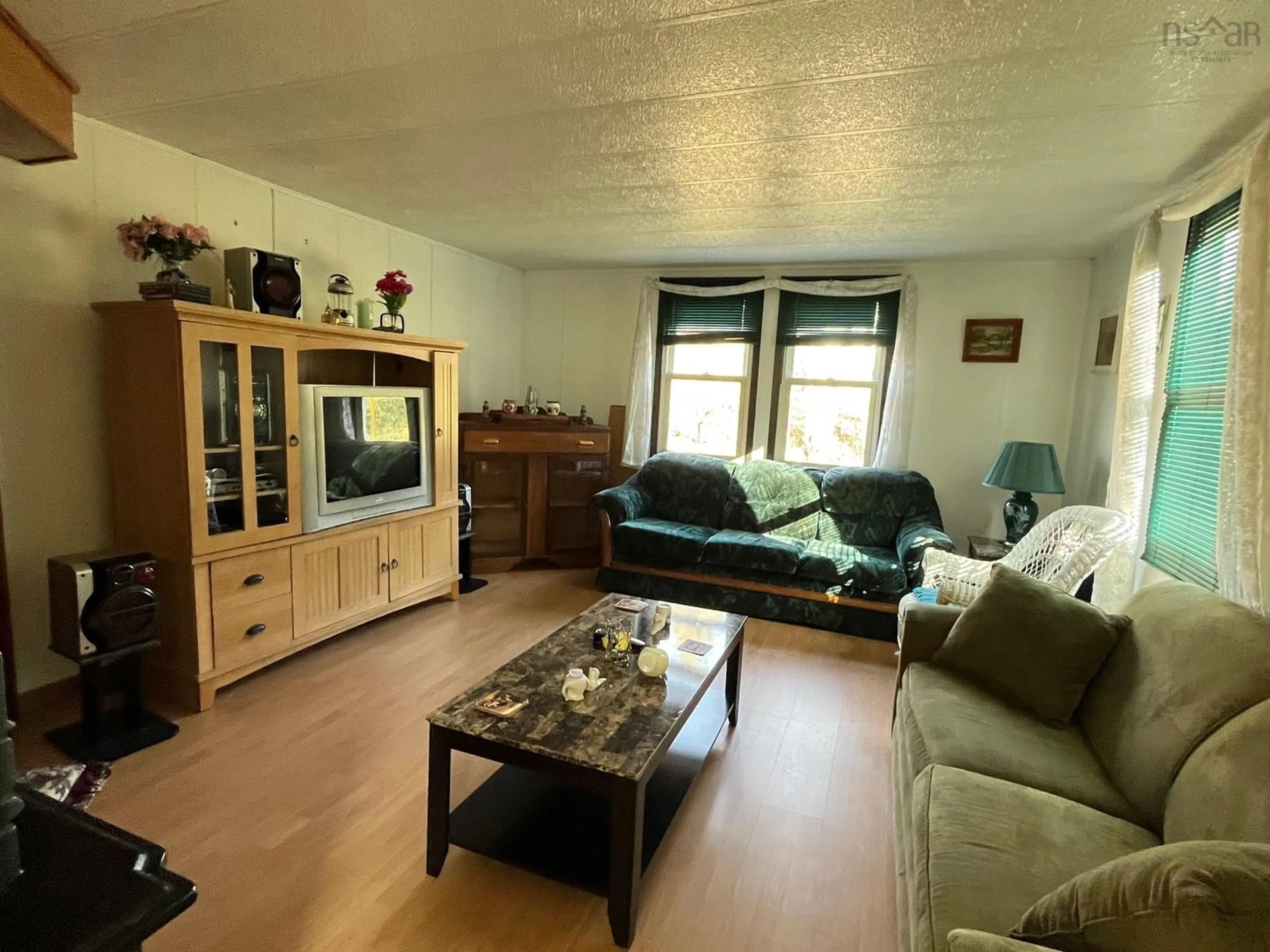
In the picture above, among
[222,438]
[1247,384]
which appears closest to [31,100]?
[222,438]

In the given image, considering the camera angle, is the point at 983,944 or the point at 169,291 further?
the point at 169,291

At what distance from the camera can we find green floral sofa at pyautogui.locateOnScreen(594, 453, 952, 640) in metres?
3.62

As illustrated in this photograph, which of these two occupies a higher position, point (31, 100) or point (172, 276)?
point (31, 100)

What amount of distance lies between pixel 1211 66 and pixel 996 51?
60 cm

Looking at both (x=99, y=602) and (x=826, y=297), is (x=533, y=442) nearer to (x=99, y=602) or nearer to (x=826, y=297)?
(x=826, y=297)

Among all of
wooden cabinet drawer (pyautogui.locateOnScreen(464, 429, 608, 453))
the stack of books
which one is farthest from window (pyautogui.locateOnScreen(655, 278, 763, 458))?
the stack of books

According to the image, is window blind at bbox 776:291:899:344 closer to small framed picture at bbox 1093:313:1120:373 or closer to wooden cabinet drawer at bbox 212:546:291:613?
small framed picture at bbox 1093:313:1120:373

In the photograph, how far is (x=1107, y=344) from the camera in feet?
11.5

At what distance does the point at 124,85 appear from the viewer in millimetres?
2133

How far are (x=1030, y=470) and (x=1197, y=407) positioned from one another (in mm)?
1173

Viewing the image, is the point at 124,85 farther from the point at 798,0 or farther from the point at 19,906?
the point at 19,906
